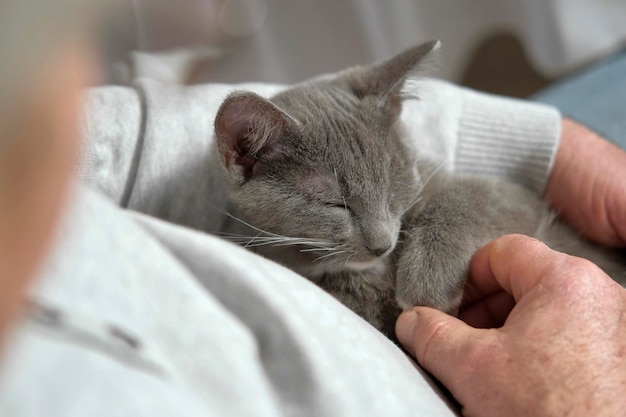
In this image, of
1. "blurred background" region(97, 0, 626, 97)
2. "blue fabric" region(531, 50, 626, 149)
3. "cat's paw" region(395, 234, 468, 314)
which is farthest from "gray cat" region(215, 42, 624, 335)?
"blurred background" region(97, 0, 626, 97)

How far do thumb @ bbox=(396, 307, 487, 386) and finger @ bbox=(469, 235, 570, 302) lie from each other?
11 centimetres

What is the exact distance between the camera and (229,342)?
0.52 meters

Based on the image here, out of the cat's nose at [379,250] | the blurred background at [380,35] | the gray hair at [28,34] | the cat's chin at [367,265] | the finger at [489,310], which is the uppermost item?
the gray hair at [28,34]

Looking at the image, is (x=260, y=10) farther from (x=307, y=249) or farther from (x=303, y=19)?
(x=307, y=249)

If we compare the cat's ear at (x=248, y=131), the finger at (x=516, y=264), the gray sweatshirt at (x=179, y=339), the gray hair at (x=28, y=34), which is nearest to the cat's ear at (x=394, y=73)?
the cat's ear at (x=248, y=131)

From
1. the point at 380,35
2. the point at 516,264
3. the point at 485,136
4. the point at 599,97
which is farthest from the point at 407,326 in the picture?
the point at 380,35

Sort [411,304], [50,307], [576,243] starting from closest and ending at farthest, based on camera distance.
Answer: [50,307] < [411,304] < [576,243]

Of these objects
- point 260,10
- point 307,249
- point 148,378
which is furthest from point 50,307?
point 260,10

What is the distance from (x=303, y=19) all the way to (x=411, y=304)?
1.51 m

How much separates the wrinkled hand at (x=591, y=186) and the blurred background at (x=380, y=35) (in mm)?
637

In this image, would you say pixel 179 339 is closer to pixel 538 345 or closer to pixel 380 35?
pixel 538 345

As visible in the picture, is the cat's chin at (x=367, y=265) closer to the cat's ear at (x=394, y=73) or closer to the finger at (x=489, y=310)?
the finger at (x=489, y=310)

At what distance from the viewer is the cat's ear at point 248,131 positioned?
2.56 feet

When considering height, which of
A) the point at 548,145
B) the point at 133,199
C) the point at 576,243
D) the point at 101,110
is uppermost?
the point at 101,110
